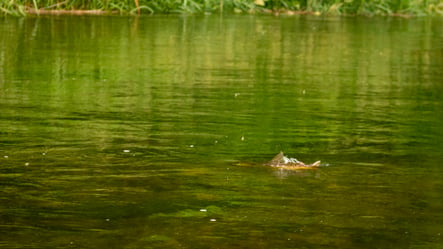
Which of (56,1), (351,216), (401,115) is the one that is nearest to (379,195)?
(351,216)

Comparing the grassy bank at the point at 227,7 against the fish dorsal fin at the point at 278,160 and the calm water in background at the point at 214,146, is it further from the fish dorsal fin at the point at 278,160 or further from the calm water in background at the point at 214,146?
the fish dorsal fin at the point at 278,160

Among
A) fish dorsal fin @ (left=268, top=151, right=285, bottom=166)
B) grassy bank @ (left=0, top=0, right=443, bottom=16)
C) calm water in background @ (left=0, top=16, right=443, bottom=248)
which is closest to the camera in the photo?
calm water in background @ (left=0, top=16, right=443, bottom=248)

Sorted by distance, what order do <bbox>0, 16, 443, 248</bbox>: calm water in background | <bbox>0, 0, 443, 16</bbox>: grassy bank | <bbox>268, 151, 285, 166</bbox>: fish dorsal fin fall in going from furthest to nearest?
1. <bbox>0, 0, 443, 16</bbox>: grassy bank
2. <bbox>268, 151, 285, 166</bbox>: fish dorsal fin
3. <bbox>0, 16, 443, 248</bbox>: calm water in background

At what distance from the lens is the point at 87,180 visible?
718cm

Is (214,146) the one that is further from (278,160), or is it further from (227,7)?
(227,7)

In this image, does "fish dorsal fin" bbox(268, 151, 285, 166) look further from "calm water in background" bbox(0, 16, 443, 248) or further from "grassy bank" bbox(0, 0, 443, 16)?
"grassy bank" bbox(0, 0, 443, 16)

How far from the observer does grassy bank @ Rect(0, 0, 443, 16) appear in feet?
83.0

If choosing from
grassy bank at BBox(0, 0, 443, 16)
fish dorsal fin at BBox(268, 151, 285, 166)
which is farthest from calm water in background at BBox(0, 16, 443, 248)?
grassy bank at BBox(0, 0, 443, 16)

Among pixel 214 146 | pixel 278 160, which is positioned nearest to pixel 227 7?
pixel 214 146

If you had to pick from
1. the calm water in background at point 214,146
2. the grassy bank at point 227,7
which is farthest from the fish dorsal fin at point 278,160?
the grassy bank at point 227,7

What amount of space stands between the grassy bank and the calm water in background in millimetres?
7191

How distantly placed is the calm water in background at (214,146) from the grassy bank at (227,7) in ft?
23.6

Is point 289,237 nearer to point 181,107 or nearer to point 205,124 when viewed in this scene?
point 205,124

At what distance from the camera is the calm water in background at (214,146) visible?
6.02 meters
